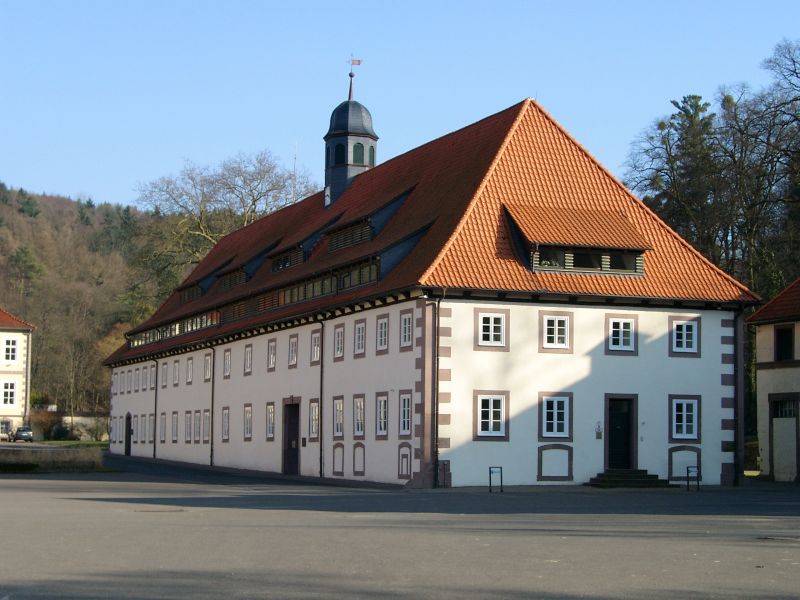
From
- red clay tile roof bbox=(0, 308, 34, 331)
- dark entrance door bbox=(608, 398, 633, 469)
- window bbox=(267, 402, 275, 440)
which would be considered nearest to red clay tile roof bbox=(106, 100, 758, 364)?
dark entrance door bbox=(608, 398, 633, 469)

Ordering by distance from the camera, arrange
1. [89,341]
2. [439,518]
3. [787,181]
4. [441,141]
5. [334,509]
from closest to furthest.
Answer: [439,518] < [334,509] < [441,141] < [787,181] < [89,341]

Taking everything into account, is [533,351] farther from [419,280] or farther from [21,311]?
[21,311]

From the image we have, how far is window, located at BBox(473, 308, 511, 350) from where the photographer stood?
3828 cm

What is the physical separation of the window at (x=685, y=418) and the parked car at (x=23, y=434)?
211 ft

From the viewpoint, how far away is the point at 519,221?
39.1 meters

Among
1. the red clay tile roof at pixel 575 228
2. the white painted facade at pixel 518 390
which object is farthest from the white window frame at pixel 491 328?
the red clay tile roof at pixel 575 228

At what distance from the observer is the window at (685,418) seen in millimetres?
40344

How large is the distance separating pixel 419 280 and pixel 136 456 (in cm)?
3752

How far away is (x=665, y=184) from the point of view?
210ft

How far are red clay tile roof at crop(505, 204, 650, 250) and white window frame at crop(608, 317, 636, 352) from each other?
2154mm

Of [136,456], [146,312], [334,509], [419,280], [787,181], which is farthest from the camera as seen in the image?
[146,312]

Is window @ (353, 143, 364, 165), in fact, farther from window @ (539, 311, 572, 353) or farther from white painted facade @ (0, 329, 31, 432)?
white painted facade @ (0, 329, 31, 432)

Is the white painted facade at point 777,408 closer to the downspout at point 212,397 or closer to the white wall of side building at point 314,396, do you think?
the white wall of side building at point 314,396

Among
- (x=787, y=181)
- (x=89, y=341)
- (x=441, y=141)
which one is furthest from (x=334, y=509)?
(x=89, y=341)
